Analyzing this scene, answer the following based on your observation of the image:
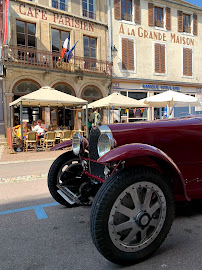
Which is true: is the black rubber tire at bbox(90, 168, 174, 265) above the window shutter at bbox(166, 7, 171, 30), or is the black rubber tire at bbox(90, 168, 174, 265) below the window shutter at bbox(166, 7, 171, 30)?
below

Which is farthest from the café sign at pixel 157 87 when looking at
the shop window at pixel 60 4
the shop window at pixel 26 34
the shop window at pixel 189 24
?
the shop window at pixel 26 34

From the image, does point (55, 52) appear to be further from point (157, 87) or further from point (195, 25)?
point (195, 25)

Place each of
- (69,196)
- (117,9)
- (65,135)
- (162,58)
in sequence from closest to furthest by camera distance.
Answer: (69,196) → (65,135) → (117,9) → (162,58)

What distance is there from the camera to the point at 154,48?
18438 mm

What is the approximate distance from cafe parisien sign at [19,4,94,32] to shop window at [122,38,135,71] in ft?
8.83

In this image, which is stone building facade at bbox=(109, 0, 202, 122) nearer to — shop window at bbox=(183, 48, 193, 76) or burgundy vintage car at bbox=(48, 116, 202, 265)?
shop window at bbox=(183, 48, 193, 76)

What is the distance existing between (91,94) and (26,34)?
5523 mm

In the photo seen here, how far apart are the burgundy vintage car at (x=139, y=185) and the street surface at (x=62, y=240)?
0.23m

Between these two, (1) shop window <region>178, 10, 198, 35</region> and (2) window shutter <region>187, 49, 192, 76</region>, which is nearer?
(1) shop window <region>178, 10, 198, 35</region>

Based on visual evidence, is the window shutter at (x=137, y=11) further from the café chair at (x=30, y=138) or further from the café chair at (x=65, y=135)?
the café chair at (x=30, y=138)

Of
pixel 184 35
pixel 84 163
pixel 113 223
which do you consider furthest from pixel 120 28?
pixel 113 223

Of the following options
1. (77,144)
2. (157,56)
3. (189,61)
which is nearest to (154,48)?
(157,56)

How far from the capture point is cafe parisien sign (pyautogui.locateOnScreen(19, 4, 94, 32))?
45.5ft

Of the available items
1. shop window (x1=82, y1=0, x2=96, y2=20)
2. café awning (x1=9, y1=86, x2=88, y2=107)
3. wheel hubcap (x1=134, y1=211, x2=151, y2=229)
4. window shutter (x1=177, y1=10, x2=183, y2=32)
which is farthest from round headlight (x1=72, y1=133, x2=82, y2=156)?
window shutter (x1=177, y1=10, x2=183, y2=32)
